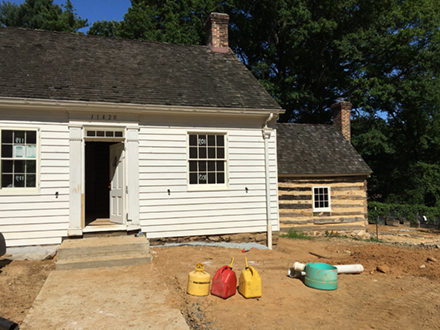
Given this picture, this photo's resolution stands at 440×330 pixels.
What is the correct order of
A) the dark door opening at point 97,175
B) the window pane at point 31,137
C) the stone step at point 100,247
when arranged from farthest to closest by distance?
the dark door opening at point 97,175 < the window pane at point 31,137 < the stone step at point 100,247

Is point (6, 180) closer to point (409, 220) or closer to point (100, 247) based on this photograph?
point (100, 247)

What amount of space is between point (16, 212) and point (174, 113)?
4496mm

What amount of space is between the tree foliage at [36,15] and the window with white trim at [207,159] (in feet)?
75.9

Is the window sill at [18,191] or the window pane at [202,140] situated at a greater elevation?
the window pane at [202,140]

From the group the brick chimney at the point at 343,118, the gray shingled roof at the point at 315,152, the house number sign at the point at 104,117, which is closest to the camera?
the house number sign at the point at 104,117

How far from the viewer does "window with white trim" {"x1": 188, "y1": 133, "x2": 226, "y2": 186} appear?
9.82 metres

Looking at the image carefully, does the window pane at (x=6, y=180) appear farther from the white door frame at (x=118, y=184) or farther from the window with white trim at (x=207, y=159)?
the window with white trim at (x=207, y=159)

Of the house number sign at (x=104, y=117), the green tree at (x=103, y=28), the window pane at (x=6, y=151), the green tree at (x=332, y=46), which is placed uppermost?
the green tree at (x=103, y=28)

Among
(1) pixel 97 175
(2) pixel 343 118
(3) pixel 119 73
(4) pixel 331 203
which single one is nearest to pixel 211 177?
(3) pixel 119 73

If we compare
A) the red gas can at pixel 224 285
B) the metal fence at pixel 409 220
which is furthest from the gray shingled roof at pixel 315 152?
the red gas can at pixel 224 285

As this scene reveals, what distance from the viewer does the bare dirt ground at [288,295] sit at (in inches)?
197

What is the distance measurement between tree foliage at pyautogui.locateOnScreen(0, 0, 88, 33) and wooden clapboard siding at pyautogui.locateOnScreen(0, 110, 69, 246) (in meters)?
22.6

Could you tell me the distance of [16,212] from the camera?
8.22 metres

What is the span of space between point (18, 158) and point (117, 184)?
2440 mm
